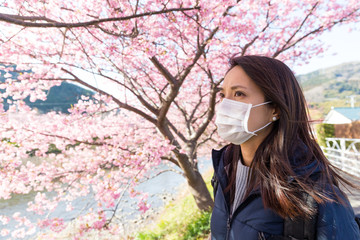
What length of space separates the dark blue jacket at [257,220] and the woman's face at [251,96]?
0.35 metres

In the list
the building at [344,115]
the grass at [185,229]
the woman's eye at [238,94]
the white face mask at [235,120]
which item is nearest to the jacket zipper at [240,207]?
the white face mask at [235,120]

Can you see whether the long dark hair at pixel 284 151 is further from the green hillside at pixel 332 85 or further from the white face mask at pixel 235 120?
the green hillside at pixel 332 85

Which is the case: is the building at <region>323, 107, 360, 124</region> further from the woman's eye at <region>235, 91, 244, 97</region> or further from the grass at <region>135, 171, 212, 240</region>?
the woman's eye at <region>235, 91, 244, 97</region>

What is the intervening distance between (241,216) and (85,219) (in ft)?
12.0

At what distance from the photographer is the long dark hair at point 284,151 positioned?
43.2 inches

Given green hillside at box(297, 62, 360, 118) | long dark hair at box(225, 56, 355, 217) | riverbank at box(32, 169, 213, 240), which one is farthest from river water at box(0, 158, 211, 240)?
green hillside at box(297, 62, 360, 118)

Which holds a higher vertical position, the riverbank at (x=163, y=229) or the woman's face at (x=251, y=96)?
the woman's face at (x=251, y=96)

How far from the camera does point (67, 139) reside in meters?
4.80

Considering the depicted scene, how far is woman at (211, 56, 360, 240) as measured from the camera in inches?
40.4

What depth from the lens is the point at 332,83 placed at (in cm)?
10788

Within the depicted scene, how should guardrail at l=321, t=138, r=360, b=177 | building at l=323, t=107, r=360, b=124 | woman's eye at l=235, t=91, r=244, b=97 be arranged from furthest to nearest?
building at l=323, t=107, r=360, b=124 < guardrail at l=321, t=138, r=360, b=177 < woman's eye at l=235, t=91, r=244, b=97

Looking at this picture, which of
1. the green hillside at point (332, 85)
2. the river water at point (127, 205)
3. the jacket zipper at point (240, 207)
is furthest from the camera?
the green hillside at point (332, 85)

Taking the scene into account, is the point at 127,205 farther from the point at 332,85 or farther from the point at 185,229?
the point at 332,85

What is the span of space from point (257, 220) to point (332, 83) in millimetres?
→ 130598
